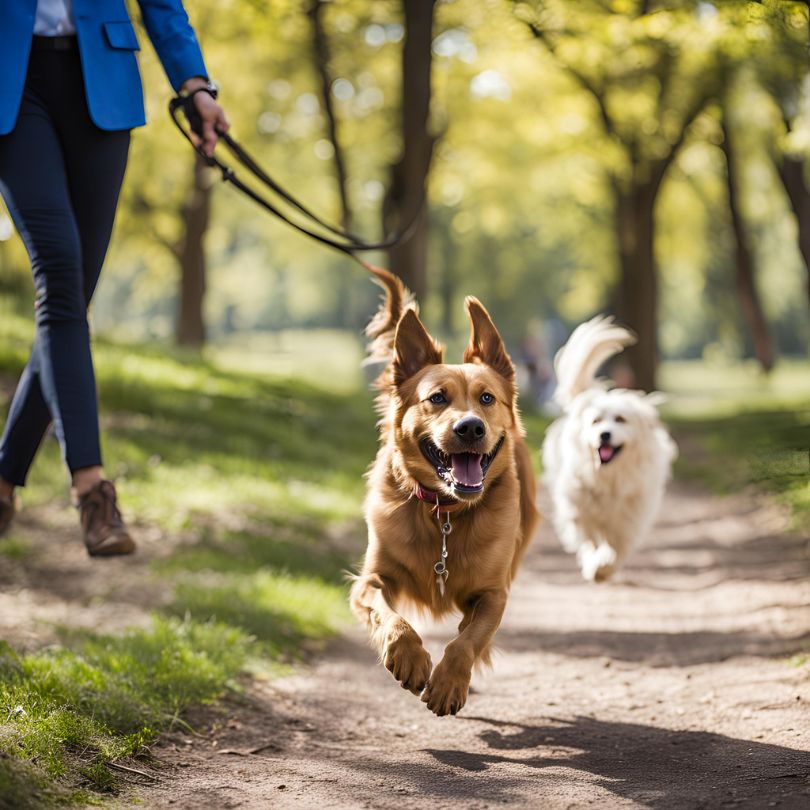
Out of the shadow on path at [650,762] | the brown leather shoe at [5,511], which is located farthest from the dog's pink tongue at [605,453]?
the brown leather shoe at [5,511]

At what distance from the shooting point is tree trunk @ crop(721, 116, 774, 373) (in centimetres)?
2095

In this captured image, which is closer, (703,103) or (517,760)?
(517,760)

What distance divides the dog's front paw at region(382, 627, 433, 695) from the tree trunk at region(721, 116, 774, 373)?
1783 cm

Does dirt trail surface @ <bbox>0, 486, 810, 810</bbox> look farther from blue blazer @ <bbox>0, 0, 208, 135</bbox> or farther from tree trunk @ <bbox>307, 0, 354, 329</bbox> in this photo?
tree trunk @ <bbox>307, 0, 354, 329</bbox>

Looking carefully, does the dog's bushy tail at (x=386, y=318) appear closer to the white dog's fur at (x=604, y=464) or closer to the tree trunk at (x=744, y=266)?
the white dog's fur at (x=604, y=464)

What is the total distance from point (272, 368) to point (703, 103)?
323 inches

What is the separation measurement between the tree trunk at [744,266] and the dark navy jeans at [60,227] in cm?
1740

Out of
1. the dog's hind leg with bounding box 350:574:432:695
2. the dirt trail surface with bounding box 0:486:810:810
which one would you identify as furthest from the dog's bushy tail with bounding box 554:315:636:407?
the dog's hind leg with bounding box 350:574:432:695

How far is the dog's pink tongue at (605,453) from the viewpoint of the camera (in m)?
6.48

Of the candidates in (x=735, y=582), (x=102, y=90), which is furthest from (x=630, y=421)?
(x=102, y=90)

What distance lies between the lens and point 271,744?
3.69m

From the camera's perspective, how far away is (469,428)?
3516 mm

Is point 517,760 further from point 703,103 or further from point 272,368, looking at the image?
point 703,103

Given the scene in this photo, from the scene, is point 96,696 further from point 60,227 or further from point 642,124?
point 642,124
